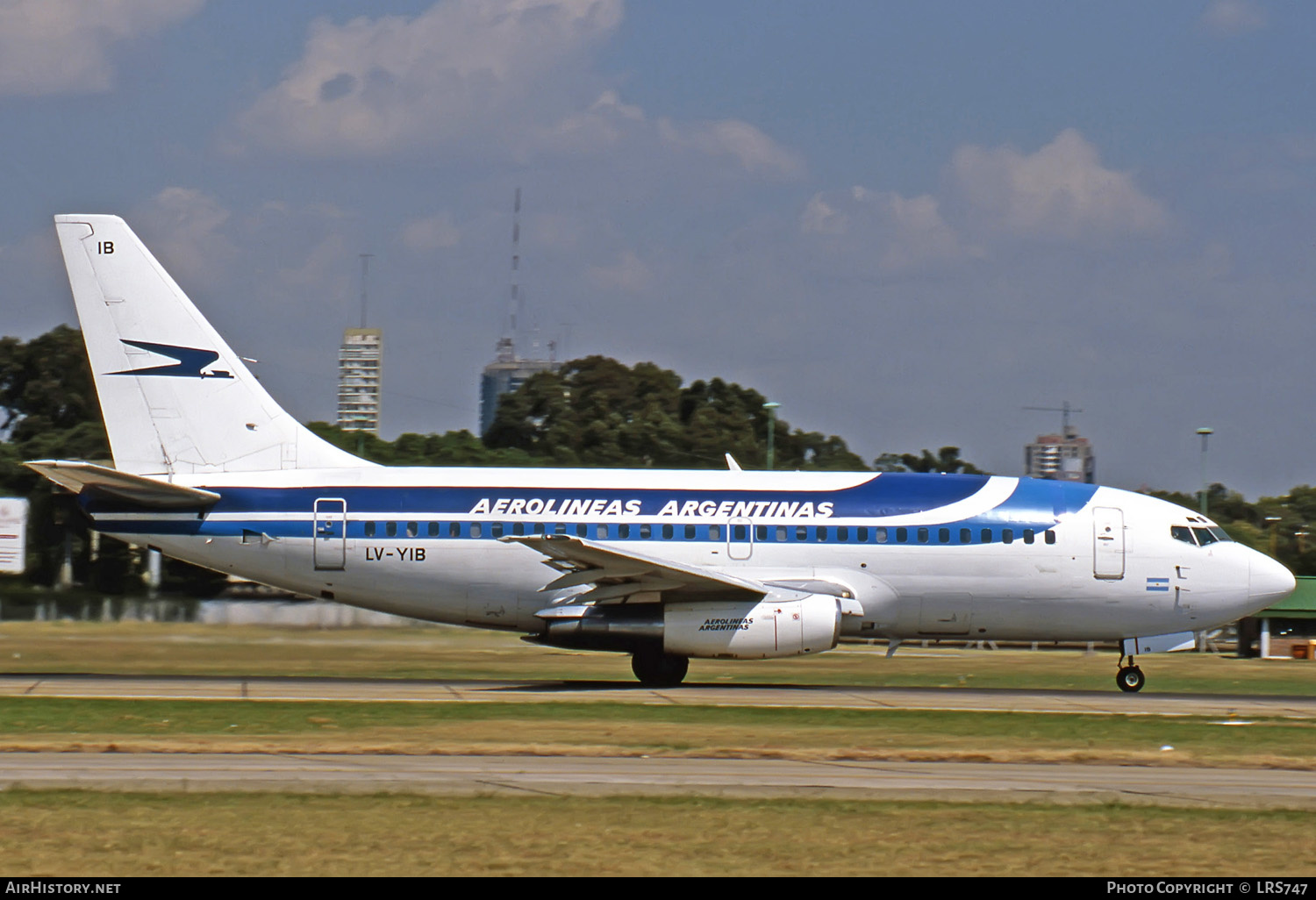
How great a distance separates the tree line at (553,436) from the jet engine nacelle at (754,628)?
19.2 metres

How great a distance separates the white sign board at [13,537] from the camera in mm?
40312

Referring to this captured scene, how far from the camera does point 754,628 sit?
25891 millimetres

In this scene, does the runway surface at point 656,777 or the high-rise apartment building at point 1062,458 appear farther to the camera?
the high-rise apartment building at point 1062,458

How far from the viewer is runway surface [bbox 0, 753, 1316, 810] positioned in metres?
13.9

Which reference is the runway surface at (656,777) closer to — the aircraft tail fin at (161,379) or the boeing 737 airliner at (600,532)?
the boeing 737 airliner at (600,532)

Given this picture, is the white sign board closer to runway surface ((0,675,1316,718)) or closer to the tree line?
the tree line

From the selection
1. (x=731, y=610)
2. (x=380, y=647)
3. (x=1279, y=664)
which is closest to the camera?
(x=731, y=610)

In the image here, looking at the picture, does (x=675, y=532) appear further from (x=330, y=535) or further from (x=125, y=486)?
(x=125, y=486)

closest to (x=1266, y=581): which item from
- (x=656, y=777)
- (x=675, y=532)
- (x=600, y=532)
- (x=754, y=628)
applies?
(x=754, y=628)

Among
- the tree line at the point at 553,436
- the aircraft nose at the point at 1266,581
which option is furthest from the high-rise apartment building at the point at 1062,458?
the aircraft nose at the point at 1266,581

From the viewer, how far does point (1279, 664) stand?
42.9 meters

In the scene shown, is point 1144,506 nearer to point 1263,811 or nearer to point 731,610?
point 731,610
